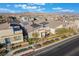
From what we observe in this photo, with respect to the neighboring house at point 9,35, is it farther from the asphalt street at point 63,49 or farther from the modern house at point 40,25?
the asphalt street at point 63,49

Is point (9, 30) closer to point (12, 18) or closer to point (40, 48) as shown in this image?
point (12, 18)

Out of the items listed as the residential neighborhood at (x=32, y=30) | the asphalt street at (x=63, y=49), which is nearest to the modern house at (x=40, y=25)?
the residential neighborhood at (x=32, y=30)

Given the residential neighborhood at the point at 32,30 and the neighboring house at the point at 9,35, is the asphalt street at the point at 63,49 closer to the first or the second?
the residential neighborhood at the point at 32,30

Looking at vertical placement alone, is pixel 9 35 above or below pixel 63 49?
above

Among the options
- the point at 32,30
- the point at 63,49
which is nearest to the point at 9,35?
the point at 32,30

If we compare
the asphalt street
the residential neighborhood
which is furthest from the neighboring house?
the asphalt street

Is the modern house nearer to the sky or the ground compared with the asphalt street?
nearer to the sky

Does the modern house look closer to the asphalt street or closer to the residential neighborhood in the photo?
the residential neighborhood

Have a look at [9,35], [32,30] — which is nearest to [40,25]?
[32,30]

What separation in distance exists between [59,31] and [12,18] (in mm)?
436

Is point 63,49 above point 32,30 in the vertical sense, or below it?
below

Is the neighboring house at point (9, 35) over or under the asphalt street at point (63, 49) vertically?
over

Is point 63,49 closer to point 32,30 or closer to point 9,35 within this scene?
point 32,30

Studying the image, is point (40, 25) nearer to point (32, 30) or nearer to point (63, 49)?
point (32, 30)
